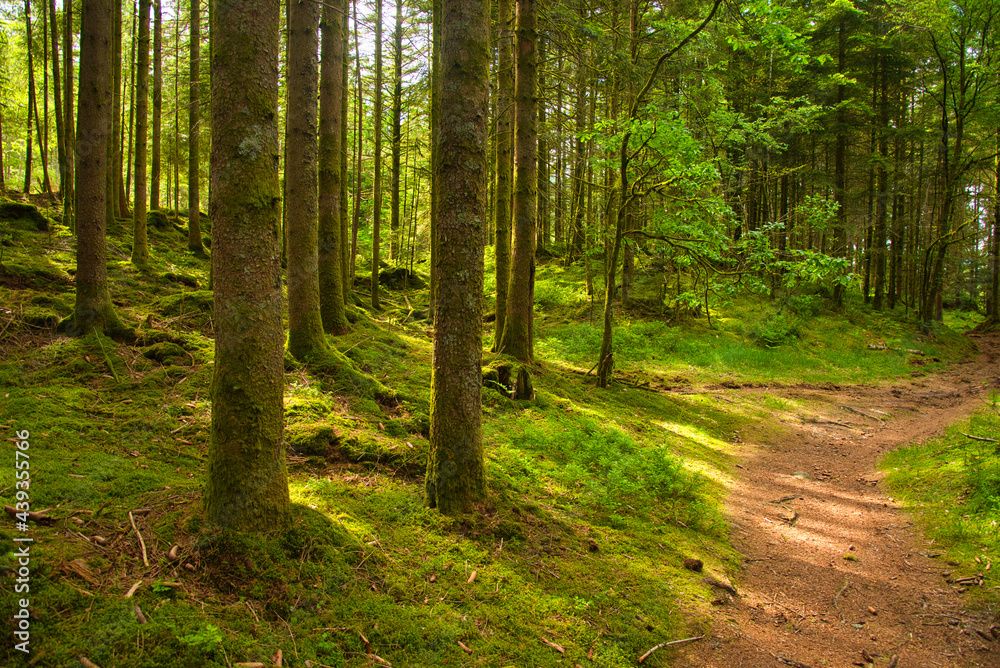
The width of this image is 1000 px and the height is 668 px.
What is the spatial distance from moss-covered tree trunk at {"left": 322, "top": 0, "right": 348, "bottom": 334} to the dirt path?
7.48 metres

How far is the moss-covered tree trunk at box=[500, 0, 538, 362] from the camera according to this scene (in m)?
9.29

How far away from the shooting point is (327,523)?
3666mm

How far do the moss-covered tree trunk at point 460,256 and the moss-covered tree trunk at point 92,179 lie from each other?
186 inches

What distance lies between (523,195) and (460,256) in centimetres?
599

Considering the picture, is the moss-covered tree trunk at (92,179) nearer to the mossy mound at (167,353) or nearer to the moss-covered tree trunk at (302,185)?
the mossy mound at (167,353)

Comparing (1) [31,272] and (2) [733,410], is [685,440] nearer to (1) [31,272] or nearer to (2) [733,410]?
(2) [733,410]

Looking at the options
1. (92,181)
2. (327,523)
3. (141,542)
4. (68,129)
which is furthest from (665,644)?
(68,129)

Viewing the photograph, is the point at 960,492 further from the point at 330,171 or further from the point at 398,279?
the point at 398,279

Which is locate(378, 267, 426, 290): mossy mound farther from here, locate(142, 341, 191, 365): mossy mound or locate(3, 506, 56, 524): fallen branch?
locate(3, 506, 56, 524): fallen branch

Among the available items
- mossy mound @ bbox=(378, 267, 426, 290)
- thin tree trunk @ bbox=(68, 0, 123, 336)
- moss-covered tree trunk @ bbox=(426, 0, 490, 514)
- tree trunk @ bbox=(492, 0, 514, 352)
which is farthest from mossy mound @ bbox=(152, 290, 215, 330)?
mossy mound @ bbox=(378, 267, 426, 290)

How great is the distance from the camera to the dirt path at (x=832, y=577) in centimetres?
374

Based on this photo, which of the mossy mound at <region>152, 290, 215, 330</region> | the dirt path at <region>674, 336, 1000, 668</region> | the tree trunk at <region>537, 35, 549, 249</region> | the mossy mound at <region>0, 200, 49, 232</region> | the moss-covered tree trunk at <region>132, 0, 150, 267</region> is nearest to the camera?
the dirt path at <region>674, 336, 1000, 668</region>

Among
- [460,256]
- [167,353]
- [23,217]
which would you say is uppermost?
[23,217]

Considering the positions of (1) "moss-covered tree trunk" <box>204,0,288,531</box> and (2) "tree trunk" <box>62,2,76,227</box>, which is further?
(2) "tree trunk" <box>62,2,76,227</box>
